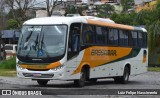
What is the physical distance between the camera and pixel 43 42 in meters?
20.2

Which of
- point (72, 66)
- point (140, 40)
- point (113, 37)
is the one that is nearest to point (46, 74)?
point (72, 66)

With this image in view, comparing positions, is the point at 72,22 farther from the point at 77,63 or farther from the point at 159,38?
the point at 159,38

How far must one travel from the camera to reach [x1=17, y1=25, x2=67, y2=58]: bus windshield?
20031 millimetres

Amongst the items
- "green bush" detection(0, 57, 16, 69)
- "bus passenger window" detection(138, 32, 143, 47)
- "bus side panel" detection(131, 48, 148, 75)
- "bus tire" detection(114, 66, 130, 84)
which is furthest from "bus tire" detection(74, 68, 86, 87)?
"green bush" detection(0, 57, 16, 69)

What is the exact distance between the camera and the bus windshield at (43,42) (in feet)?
65.7

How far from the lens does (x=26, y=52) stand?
67.1 feet

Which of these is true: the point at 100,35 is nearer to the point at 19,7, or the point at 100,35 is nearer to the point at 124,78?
the point at 124,78

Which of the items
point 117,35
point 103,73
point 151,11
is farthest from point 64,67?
point 151,11

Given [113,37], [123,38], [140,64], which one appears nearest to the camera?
[113,37]

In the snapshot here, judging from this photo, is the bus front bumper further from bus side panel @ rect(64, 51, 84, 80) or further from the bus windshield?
the bus windshield

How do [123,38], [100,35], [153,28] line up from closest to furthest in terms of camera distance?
[100,35] < [123,38] < [153,28]

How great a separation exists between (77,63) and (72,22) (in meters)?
1.81

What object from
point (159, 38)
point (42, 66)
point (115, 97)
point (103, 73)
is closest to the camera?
point (115, 97)

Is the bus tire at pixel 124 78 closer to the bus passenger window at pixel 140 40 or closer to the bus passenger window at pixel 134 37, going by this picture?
the bus passenger window at pixel 134 37
